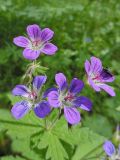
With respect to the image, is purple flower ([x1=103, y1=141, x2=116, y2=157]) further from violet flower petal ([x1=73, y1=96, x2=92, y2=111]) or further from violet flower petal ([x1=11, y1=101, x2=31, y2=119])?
violet flower petal ([x1=11, y1=101, x2=31, y2=119])

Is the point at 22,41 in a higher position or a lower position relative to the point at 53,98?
higher

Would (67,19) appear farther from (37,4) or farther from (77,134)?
(77,134)

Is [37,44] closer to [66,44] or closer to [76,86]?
[76,86]

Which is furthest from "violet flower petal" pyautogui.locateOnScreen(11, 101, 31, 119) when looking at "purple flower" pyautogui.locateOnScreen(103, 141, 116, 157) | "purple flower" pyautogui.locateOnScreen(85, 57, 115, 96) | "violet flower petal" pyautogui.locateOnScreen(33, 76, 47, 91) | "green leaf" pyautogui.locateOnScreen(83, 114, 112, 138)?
"green leaf" pyautogui.locateOnScreen(83, 114, 112, 138)

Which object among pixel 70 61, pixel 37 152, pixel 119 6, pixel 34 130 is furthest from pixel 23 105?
pixel 119 6

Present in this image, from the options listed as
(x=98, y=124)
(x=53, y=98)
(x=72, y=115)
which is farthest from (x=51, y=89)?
(x=98, y=124)

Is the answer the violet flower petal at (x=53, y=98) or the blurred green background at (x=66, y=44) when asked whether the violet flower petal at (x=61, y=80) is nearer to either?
the violet flower petal at (x=53, y=98)

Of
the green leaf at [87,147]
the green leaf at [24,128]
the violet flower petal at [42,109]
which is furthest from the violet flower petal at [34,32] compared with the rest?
the green leaf at [87,147]

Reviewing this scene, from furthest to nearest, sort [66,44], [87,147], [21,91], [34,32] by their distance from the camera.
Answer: [66,44] → [87,147] → [34,32] → [21,91]
